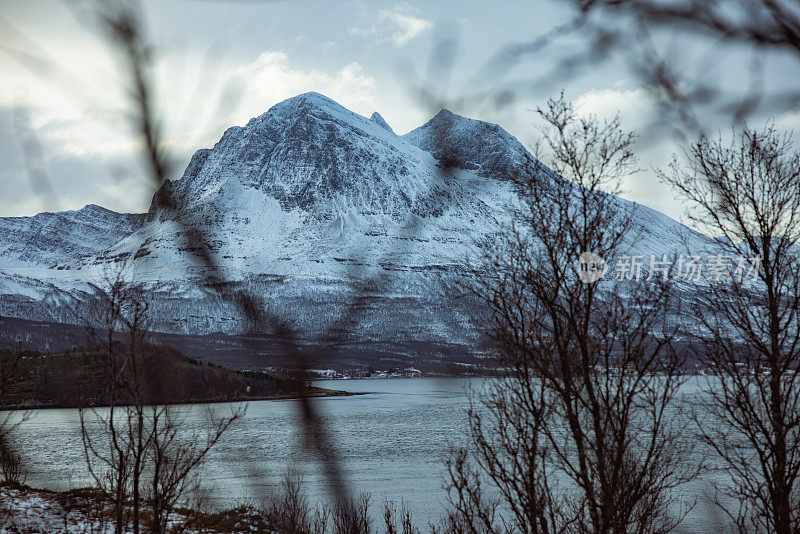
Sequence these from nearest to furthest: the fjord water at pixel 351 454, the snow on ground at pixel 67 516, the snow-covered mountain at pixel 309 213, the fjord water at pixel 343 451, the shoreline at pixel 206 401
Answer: the snow-covered mountain at pixel 309 213 → the shoreline at pixel 206 401 → the snow on ground at pixel 67 516 → the fjord water at pixel 351 454 → the fjord water at pixel 343 451

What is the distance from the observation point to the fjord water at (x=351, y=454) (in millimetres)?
37625

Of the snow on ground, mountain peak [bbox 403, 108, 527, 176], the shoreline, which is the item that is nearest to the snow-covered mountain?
mountain peak [bbox 403, 108, 527, 176]

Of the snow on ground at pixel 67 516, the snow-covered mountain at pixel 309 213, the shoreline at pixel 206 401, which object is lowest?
the snow on ground at pixel 67 516

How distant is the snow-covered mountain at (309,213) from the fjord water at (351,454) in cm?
1334

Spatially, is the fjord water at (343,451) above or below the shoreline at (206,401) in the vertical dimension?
below

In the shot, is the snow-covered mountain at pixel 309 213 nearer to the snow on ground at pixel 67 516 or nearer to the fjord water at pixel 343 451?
the fjord water at pixel 343 451

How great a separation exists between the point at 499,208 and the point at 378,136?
111 centimetres

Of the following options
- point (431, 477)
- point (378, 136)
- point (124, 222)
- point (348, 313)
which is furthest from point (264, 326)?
point (431, 477)

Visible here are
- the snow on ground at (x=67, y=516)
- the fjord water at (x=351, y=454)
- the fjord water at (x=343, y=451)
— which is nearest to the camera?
the snow on ground at (x=67, y=516)

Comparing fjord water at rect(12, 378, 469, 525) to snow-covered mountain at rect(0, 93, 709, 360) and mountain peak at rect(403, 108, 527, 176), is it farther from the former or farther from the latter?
mountain peak at rect(403, 108, 527, 176)

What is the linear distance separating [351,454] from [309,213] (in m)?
54.3

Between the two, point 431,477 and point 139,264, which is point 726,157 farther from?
point 431,477

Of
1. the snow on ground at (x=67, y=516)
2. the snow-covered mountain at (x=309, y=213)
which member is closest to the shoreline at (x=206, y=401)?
the snow-covered mountain at (x=309, y=213)

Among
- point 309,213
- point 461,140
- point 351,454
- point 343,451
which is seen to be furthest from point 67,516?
point 351,454
